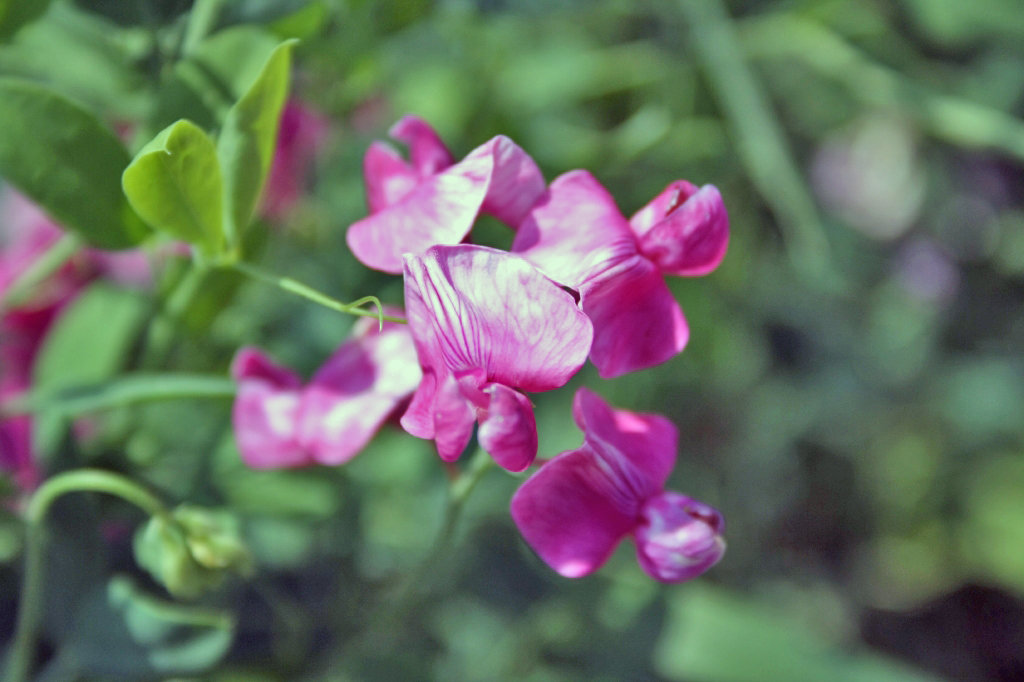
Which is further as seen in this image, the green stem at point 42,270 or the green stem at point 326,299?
the green stem at point 42,270

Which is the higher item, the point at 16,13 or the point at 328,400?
the point at 16,13

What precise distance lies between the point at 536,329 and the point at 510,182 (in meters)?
0.09

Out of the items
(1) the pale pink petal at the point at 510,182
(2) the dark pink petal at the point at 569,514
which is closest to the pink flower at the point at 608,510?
(2) the dark pink petal at the point at 569,514

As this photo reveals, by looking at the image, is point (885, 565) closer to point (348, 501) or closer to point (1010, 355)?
point (1010, 355)

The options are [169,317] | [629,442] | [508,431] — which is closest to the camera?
[508,431]

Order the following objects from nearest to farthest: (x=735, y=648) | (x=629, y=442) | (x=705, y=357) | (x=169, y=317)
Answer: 1. (x=629, y=442)
2. (x=169, y=317)
3. (x=735, y=648)
4. (x=705, y=357)

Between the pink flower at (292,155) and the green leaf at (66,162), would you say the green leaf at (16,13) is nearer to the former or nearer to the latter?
the green leaf at (66,162)

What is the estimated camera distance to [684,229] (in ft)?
1.44

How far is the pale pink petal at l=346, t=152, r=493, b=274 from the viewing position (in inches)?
16.4

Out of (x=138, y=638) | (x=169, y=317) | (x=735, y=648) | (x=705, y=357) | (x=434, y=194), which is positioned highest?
(x=434, y=194)

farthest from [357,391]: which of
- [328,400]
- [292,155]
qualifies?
[292,155]

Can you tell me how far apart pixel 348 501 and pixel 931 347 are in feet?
3.70

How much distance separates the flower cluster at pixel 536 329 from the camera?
0.38m

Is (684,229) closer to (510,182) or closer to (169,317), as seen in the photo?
(510,182)
